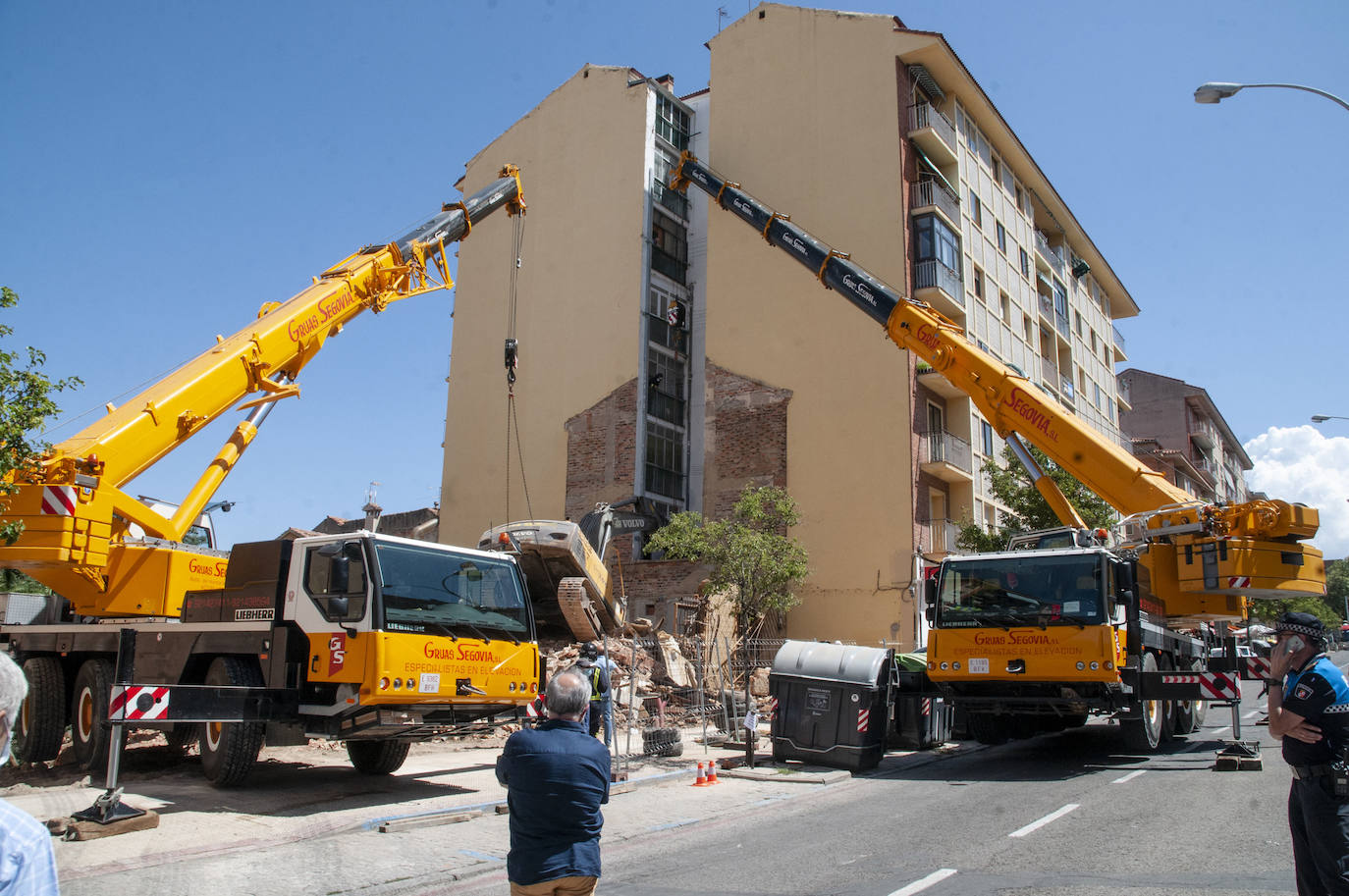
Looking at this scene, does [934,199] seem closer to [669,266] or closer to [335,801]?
[669,266]

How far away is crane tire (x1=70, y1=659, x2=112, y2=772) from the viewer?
1109 cm

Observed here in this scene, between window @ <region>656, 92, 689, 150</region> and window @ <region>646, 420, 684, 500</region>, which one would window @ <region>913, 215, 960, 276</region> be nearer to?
window @ <region>646, 420, 684, 500</region>

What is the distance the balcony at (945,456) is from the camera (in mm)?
28625

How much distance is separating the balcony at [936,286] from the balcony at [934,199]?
1.65 meters

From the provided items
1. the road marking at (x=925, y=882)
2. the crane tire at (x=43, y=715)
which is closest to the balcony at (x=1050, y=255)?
the road marking at (x=925, y=882)

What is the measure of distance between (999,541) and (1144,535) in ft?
44.0

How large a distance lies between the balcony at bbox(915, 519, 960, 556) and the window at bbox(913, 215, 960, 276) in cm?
796

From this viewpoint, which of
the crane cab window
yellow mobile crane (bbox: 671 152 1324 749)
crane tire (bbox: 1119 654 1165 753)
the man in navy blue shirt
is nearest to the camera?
the man in navy blue shirt

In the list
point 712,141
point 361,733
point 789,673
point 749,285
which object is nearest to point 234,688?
point 361,733

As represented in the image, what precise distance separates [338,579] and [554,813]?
5956 mm

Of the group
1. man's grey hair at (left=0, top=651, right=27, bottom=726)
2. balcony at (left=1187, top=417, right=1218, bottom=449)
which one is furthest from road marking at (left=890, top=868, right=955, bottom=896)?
balcony at (left=1187, top=417, right=1218, bottom=449)

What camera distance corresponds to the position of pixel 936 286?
29.0 m

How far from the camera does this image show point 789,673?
13.4 m

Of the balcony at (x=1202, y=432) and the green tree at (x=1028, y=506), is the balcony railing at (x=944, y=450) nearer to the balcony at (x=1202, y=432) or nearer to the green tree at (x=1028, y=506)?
the green tree at (x=1028, y=506)
